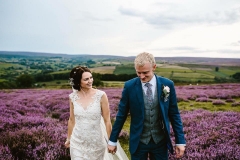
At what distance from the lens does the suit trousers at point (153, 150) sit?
3.84 m

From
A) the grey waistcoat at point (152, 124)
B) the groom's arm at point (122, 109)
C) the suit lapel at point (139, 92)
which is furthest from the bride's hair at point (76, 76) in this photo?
the grey waistcoat at point (152, 124)

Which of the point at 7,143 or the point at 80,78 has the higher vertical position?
the point at 80,78

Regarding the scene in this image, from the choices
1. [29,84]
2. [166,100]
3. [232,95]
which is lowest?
[29,84]

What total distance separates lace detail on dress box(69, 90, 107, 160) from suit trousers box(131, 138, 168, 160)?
147 centimetres

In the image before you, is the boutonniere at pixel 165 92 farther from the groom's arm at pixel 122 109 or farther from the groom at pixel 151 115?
the groom's arm at pixel 122 109

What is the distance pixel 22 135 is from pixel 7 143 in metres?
0.55

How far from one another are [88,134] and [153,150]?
180cm

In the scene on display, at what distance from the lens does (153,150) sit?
12.7 ft

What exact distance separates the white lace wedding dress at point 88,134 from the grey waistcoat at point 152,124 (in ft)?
5.24

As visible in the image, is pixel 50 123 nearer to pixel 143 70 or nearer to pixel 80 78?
pixel 80 78

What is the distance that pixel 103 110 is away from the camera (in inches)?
204

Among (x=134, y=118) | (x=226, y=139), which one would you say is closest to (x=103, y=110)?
(x=134, y=118)

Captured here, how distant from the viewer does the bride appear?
5117mm

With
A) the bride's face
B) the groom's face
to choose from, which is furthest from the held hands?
the bride's face
